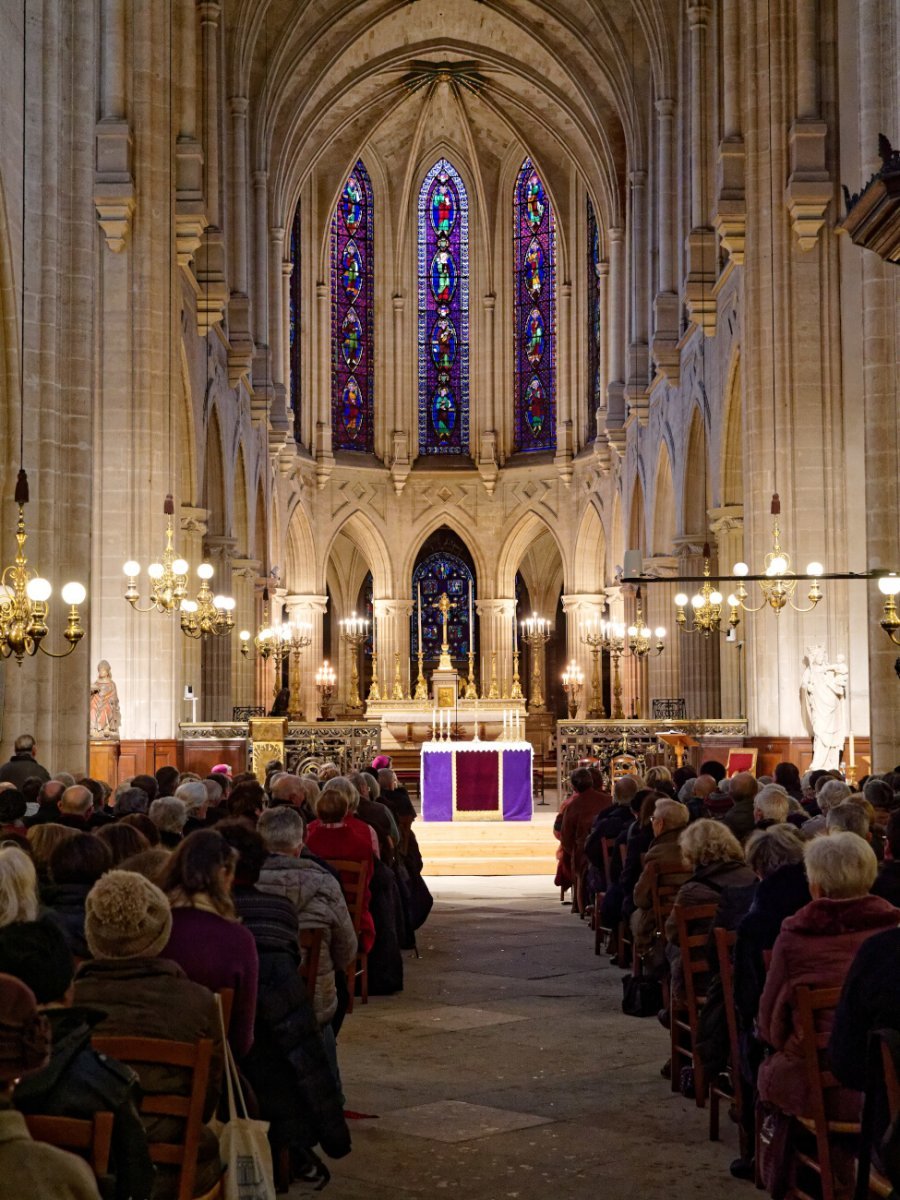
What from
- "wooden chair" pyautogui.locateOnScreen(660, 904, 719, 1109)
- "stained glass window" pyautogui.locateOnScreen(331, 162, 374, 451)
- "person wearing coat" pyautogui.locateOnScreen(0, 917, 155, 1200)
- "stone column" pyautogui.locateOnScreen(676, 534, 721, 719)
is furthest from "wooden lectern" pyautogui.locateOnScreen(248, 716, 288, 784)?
"stained glass window" pyautogui.locateOnScreen(331, 162, 374, 451)

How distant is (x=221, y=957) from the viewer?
4.91 meters

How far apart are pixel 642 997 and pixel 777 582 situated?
8.29 m

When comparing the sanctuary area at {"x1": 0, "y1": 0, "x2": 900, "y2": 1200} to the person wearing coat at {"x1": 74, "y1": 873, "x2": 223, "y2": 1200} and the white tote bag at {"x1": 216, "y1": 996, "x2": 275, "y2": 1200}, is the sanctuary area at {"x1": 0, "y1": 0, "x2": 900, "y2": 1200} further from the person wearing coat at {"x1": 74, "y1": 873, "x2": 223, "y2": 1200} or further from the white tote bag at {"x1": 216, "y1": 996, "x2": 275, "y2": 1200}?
the white tote bag at {"x1": 216, "y1": 996, "x2": 275, "y2": 1200}

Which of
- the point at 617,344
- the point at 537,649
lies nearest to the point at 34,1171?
the point at 617,344

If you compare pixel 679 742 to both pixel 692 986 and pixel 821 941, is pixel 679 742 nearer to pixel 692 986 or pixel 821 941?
pixel 692 986

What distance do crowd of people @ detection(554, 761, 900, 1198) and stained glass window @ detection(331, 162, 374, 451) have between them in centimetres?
3351

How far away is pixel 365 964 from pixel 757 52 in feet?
49.6

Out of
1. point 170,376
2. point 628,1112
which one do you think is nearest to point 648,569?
point 170,376

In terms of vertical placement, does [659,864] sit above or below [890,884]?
below

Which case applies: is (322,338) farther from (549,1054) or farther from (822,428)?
(549,1054)

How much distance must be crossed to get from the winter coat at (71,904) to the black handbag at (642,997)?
4.88 metres

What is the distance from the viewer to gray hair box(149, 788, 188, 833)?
8.22m

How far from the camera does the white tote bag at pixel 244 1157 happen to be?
13.9ft

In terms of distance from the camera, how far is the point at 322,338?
4138cm
